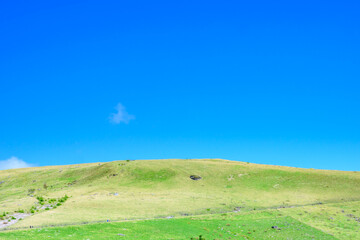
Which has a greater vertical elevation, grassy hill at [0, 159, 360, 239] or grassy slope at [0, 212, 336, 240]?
grassy hill at [0, 159, 360, 239]

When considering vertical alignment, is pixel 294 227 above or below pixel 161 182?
below

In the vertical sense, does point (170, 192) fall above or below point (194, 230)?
above

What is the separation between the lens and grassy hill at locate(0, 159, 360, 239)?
56531mm

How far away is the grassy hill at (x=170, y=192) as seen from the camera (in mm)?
56531

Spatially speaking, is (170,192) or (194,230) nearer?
(194,230)

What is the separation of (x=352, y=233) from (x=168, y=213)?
A: 109 feet

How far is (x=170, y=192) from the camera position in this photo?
256 feet

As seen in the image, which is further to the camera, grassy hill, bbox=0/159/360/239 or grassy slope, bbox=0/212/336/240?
grassy hill, bbox=0/159/360/239

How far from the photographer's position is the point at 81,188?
84.4 m

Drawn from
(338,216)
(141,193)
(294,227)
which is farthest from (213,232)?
(141,193)

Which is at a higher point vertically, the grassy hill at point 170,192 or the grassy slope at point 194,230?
the grassy hill at point 170,192

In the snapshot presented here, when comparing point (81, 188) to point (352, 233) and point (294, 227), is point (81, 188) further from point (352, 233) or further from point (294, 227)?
point (352, 233)

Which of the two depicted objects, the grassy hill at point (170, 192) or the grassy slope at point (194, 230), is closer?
the grassy slope at point (194, 230)

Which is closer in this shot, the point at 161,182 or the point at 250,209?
the point at 250,209
